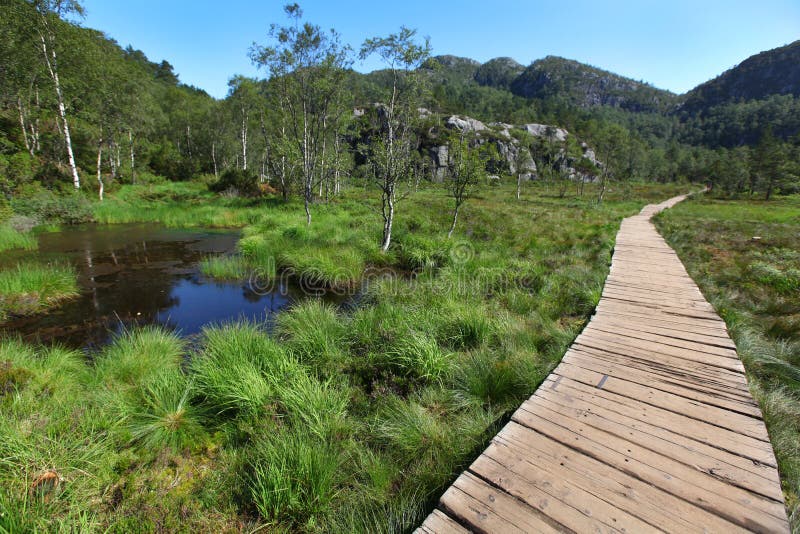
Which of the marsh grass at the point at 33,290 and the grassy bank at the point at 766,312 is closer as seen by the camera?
the grassy bank at the point at 766,312

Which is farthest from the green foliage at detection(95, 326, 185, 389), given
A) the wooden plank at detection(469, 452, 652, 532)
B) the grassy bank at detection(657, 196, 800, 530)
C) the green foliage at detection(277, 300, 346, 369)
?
the grassy bank at detection(657, 196, 800, 530)

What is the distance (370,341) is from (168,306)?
250 inches

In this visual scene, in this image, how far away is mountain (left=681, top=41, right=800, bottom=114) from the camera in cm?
17012

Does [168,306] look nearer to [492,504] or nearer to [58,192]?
[492,504]

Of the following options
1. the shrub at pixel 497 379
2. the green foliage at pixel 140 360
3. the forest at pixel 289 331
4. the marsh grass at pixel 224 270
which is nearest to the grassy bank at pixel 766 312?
the forest at pixel 289 331

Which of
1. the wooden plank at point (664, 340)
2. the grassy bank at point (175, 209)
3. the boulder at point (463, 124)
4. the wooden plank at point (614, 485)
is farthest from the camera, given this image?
the boulder at point (463, 124)

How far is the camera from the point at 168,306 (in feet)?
28.1

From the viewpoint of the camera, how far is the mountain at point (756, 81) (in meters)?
170

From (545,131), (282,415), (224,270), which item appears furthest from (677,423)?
(545,131)

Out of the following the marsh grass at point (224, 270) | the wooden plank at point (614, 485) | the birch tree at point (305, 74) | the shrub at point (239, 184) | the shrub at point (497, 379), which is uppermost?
the birch tree at point (305, 74)

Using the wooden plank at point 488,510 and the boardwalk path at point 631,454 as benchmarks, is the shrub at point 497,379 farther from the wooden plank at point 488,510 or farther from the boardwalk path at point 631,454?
the wooden plank at point 488,510

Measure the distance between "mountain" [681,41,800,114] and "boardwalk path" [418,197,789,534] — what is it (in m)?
249

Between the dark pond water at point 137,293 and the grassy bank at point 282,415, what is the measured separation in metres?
1.95

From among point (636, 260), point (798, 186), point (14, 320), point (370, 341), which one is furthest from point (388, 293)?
point (798, 186)
